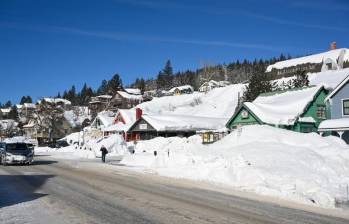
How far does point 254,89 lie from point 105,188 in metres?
55.7

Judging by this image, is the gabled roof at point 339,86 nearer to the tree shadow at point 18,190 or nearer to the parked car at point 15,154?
the parked car at point 15,154

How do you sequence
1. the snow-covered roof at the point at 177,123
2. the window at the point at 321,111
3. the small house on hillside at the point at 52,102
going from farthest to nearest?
the small house on hillside at the point at 52,102 < the snow-covered roof at the point at 177,123 < the window at the point at 321,111

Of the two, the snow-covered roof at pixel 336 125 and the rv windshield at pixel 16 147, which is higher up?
the snow-covered roof at pixel 336 125

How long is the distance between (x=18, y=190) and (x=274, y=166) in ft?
38.5

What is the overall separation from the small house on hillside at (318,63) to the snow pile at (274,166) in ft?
160

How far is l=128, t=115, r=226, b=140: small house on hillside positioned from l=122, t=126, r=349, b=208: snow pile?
27.3 metres

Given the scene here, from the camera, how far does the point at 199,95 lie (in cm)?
12094

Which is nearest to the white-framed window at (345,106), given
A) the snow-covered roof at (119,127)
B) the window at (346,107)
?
the window at (346,107)

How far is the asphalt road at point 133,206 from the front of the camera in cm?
1055

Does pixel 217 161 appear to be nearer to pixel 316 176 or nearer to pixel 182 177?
pixel 182 177

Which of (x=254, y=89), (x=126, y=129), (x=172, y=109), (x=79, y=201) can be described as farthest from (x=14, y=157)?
(x=172, y=109)

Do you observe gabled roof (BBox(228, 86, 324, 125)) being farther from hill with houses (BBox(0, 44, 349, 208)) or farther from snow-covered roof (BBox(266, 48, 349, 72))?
snow-covered roof (BBox(266, 48, 349, 72))

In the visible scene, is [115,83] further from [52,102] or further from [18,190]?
[18,190]

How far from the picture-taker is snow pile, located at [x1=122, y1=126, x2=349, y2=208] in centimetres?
1584
